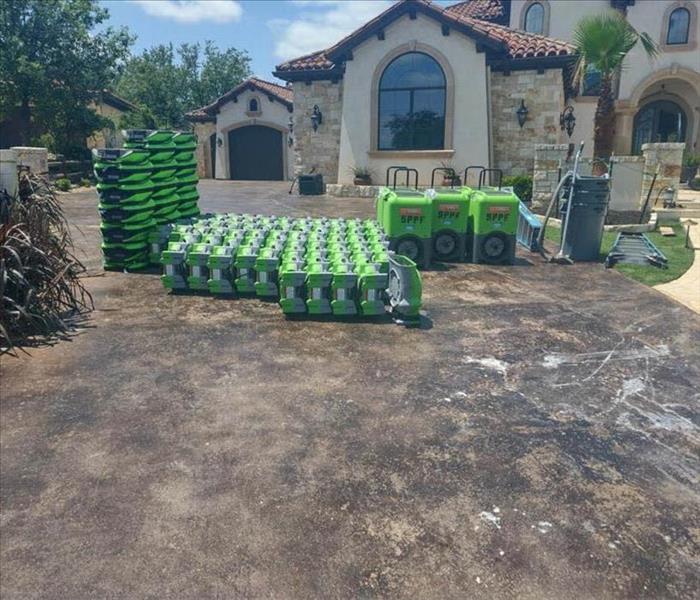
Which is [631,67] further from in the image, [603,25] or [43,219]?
[43,219]

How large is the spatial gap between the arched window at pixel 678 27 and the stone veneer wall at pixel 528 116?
9895mm

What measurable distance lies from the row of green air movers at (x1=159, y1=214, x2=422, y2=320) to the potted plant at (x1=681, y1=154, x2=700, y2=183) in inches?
760

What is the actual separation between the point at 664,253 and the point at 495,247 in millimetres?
3661

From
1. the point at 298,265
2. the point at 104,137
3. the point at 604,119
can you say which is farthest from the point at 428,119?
the point at 104,137

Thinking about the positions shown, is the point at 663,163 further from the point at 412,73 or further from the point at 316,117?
the point at 316,117

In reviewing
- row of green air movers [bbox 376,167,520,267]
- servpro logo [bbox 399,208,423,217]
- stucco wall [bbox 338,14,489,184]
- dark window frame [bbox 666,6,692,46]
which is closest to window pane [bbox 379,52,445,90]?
stucco wall [bbox 338,14,489,184]

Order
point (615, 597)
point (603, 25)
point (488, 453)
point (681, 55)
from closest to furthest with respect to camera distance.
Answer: point (615, 597), point (488, 453), point (603, 25), point (681, 55)

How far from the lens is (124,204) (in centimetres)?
934

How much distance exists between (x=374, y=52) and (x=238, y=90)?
12.2 meters

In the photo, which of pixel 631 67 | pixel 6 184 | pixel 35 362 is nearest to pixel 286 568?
pixel 35 362

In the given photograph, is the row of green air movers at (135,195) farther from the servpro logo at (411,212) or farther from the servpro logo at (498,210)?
the servpro logo at (498,210)

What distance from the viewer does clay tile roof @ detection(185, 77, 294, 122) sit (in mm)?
28734

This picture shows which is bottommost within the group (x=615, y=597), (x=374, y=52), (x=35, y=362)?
(x=615, y=597)

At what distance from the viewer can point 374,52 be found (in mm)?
19234
